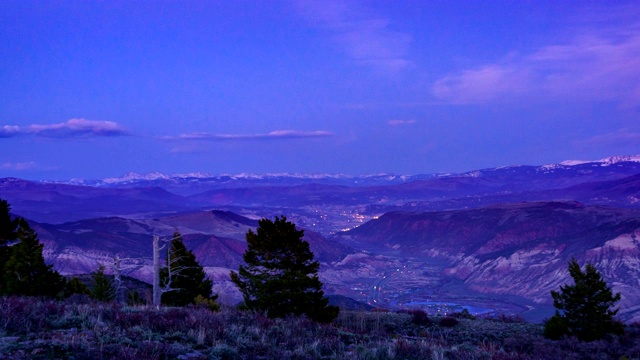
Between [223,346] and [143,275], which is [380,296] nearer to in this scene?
→ [143,275]

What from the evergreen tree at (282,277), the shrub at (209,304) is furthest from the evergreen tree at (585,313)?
the shrub at (209,304)

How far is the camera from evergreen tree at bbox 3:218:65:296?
31.2 meters

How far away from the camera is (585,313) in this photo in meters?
27.5

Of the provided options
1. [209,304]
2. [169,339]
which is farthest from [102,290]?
[169,339]

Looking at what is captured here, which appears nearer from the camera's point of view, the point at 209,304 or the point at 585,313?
the point at 209,304

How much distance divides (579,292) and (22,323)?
27.3 metres

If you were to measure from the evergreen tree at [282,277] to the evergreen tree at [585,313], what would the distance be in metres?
12.2

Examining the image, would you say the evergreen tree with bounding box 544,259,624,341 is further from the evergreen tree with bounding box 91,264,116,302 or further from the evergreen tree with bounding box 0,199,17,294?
the evergreen tree with bounding box 0,199,17,294

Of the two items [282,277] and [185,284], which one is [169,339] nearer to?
[282,277]

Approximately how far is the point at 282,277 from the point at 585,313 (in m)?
16.5

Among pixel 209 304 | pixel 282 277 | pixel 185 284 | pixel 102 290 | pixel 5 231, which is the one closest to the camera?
pixel 282 277

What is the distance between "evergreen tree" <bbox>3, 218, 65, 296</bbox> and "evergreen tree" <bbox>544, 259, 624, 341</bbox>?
29.7 metres

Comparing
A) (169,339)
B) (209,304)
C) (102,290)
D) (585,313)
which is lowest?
(102,290)

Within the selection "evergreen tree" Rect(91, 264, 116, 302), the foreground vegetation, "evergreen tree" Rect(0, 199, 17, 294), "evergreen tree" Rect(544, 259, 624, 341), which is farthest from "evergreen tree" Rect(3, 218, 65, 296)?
"evergreen tree" Rect(544, 259, 624, 341)
